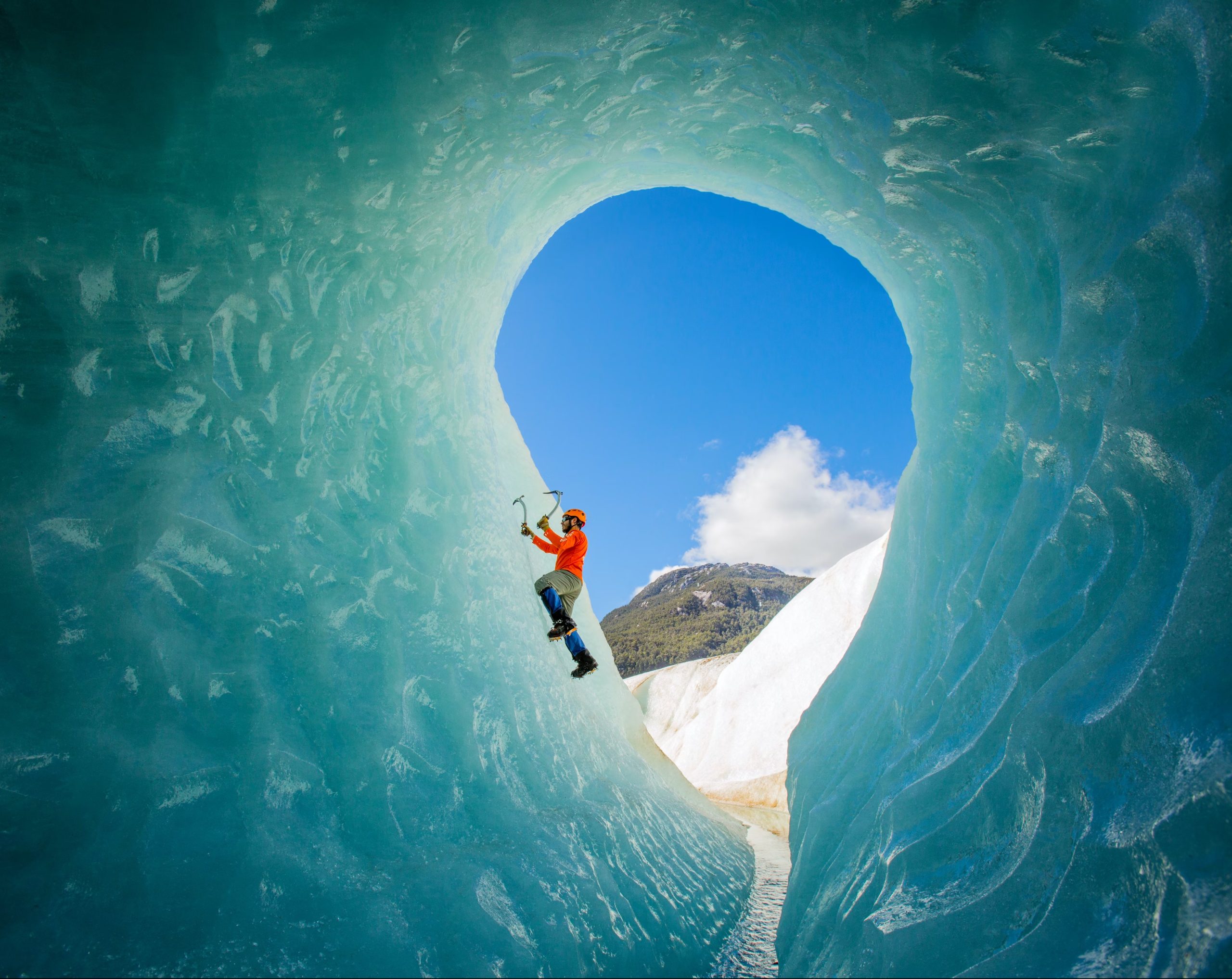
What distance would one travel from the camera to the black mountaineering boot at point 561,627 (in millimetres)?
4797

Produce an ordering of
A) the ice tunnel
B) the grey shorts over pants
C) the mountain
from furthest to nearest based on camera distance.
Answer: the mountain, the grey shorts over pants, the ice tunnel

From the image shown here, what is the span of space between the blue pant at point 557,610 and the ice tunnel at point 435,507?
93cm

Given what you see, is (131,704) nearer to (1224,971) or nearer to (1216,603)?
(1224,971)

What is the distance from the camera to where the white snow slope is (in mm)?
10547

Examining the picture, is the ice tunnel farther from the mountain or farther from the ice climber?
the mountain

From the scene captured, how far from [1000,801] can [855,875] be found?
1.19 metres

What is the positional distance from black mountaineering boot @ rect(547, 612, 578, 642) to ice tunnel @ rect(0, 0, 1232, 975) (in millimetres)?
832

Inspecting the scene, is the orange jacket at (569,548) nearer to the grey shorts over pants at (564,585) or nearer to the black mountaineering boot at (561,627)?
the grey shorts over pants at (564,585)

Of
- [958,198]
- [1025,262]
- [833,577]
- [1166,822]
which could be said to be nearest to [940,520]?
[1025,262]

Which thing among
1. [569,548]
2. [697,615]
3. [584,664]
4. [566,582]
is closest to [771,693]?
[584,664]

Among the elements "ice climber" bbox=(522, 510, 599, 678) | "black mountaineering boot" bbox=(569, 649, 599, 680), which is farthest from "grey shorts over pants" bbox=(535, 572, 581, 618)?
"black mountaineering boot" bbox=(569, 649, 599, 680)

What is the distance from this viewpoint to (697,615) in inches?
1191

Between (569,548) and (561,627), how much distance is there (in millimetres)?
746

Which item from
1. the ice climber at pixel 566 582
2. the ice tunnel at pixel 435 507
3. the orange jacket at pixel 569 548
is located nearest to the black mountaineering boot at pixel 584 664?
the ice climber at pixel 566 582
